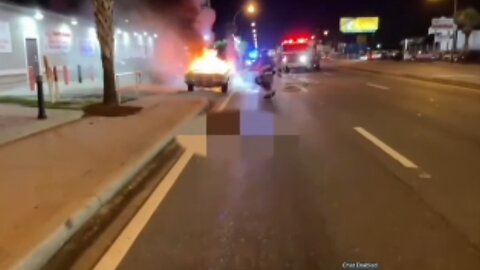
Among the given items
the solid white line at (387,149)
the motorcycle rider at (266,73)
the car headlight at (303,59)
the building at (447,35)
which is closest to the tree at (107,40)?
the solid white line at (387,149)

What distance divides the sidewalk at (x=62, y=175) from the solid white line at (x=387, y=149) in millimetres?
3960

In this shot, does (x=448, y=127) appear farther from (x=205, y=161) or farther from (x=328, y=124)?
(x=205, y=161)

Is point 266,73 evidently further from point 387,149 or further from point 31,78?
point 387,149

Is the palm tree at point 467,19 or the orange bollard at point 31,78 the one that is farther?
the palm tree at point 467,19

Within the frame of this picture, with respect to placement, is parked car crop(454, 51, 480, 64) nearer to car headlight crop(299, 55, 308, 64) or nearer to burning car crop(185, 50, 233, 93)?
car headlight crop(299, 55, 308, 64)

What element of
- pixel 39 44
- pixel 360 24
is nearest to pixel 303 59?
pixel 39 44

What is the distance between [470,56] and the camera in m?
60.3

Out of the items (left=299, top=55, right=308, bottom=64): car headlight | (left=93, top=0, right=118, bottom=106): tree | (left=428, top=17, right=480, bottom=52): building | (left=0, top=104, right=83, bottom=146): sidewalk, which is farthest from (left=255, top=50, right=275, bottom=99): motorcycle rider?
(left=428, top=17, right=480, bottom=52): building

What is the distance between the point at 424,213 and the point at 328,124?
8.07 meters

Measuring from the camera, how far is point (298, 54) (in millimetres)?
52250

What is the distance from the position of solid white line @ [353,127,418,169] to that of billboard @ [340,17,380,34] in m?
114

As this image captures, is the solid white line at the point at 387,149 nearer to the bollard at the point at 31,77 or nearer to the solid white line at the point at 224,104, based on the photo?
the solid white line at the point at 224,104

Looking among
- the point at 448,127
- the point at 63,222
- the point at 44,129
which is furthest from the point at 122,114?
the point at 63,222

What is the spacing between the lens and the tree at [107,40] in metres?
17.0
